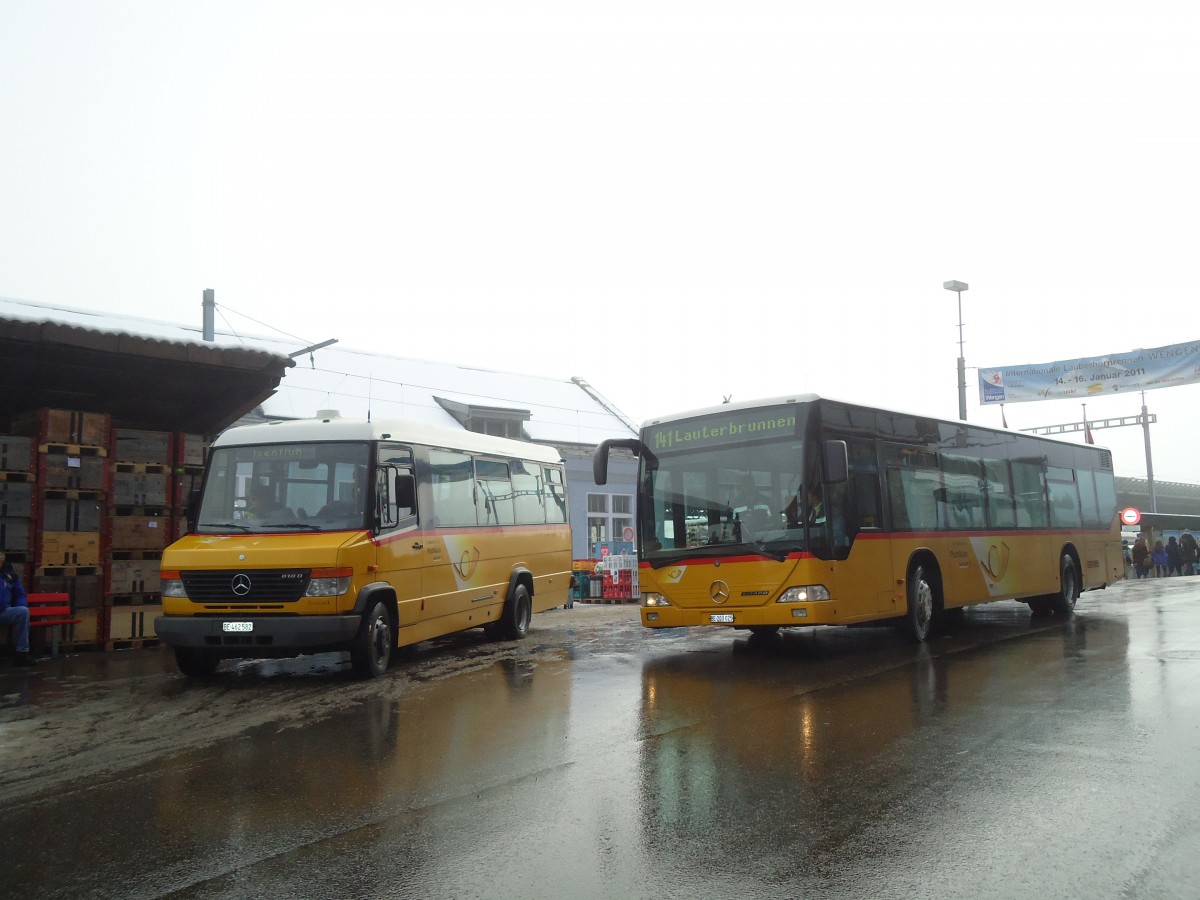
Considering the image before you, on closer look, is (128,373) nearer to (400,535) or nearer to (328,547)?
(400,535)

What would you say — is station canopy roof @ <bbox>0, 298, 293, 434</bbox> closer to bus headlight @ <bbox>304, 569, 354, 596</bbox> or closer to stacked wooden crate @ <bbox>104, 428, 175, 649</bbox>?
stacked wooden crate @ <bbox>104, 428, 175, 649</bbox>

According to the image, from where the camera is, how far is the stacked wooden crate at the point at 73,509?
46.6ft

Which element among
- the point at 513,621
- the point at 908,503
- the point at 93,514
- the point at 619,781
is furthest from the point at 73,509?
the point at 908,503

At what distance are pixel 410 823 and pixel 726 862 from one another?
1742 mm

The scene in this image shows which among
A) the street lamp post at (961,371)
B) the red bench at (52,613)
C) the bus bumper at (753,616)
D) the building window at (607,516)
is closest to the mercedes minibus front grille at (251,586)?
the bus bumper at (753,616)

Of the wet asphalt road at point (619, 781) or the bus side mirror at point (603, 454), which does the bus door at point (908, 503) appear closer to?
the wet asphalt road at point (619, 781)

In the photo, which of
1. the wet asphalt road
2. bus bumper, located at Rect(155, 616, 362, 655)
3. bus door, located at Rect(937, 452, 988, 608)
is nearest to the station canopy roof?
the wet asphalt road

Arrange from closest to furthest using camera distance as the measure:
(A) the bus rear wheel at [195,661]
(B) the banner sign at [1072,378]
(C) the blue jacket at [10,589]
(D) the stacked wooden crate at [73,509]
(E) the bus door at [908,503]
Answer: (A) the bus rear wheel at [195,661] < (E) the bus door at [908,503] < (C) the blue jacket at [10,589] < (D) the stacked wooden crate at [73,509] < (B) the banner sign at [1072,378]

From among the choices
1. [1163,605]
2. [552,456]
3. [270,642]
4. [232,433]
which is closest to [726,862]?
[270,642]

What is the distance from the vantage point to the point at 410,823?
5.40 meters

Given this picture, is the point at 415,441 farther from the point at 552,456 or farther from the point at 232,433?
the point at 552,456

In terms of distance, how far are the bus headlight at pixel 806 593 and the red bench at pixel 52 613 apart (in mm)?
9675

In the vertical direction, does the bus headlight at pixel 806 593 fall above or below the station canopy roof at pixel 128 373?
below

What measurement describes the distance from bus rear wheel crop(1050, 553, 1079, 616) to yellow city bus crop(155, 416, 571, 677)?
33.8 ft
